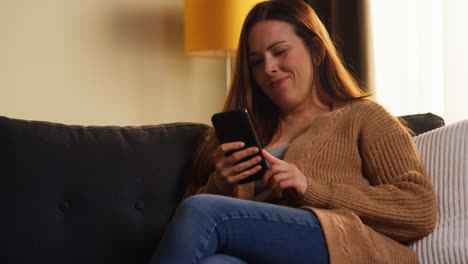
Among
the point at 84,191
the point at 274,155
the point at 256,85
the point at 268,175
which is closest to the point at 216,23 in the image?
the point at 256,85

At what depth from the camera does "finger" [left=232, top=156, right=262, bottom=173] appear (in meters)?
1.31

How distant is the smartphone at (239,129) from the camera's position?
1.31 meters

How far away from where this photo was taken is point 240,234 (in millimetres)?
1045

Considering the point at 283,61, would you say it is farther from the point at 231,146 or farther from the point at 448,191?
the point at 448,191

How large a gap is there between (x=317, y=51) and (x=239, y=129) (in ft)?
Result: 1.50

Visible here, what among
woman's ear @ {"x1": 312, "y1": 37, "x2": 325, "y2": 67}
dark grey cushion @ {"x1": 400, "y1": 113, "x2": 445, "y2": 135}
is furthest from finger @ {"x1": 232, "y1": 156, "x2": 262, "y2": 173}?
dark grey cushion @ {"x1": 400, "y1": 113, "x2": 445, "y2": 135}

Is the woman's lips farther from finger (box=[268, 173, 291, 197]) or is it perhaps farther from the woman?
finger (box=[268, 173, 291, 197])

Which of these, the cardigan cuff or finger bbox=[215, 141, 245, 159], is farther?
finger bbox=[215, 141, 245, 159]

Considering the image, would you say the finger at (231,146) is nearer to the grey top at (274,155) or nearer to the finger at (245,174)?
the finger at (245,174)

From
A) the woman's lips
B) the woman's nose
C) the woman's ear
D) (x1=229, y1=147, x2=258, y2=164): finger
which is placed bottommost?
(x1=229, y1=147, x2=258, y2=164): finger

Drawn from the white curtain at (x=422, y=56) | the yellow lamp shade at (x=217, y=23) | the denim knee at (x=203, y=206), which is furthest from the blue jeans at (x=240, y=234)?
the yellow lamp shade at (x=217, y=23)

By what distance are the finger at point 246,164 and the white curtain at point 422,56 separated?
1015 millimetres

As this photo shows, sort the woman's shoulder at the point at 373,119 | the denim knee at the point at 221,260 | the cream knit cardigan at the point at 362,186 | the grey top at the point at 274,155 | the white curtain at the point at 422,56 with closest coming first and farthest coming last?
the denim knee at the point at 221,260 → the cream knit cardigan at the point at 362,186 → the woman's shoulder at the point at 373,119 → the grey top at the point at 274,155 → the white curtain at the point at 422,56

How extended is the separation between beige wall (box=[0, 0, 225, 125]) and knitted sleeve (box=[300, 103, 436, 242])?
53.7 inches
